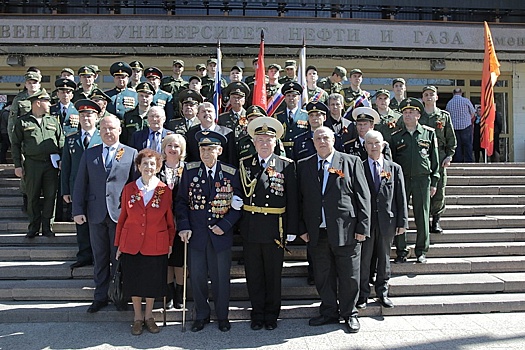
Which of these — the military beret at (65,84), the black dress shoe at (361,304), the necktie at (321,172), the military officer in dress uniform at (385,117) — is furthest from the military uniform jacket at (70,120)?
the black dress shoe at (361,304)

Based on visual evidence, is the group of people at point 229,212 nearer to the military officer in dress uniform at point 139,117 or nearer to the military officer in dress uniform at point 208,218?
the military officer in dress uniform at point 208,218

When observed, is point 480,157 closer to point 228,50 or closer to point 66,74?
point 228,50

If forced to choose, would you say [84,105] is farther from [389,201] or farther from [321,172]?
[389,201]

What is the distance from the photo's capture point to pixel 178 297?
5.27m

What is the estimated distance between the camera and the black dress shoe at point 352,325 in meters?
4.78

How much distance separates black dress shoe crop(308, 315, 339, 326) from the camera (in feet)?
16.4

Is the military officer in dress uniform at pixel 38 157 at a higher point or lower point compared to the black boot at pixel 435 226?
higher

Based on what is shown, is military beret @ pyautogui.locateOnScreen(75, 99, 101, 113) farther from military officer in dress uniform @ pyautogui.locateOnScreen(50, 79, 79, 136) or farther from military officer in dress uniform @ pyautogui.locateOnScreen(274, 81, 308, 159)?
military officer in dress uniform @ pyautogui.locateOnScreen(274, 81, 308, 159)

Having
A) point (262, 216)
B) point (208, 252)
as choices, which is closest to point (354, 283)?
point (262, 216)

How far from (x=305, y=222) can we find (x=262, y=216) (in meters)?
0.48

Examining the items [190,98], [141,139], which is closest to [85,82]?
[190,98]

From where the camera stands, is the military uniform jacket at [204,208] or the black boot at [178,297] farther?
the black boot at [178,297]

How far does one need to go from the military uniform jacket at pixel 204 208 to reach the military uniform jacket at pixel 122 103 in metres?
2.75

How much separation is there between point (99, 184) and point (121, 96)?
252 cm
